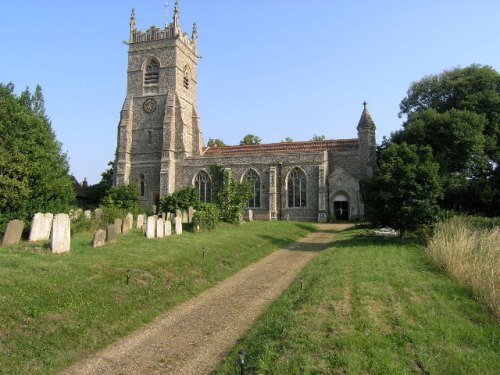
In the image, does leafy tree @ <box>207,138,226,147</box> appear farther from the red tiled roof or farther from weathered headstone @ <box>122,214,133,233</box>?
weathered headstone @ <box>122,214,133,233</box>

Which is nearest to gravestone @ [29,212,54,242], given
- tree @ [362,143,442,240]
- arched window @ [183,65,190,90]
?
tree @ [362,143,442,240]

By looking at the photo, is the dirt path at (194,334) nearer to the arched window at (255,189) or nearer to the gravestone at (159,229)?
the gravestone at (159,229)

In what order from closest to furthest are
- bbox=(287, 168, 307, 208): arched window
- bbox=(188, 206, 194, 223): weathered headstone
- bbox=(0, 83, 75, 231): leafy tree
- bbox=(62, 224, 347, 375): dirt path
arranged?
bbox=(62, 224, 347, 375): dirt path → bbox=(0, 83, 75, 231): leafy tree → bbox=(188, 206, 194, 223): weathered headstone → bbox=(287, 168, 307, 208): arched window

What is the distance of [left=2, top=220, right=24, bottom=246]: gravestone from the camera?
12125 millimetres

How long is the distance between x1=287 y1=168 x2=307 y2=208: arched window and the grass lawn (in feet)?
80.8

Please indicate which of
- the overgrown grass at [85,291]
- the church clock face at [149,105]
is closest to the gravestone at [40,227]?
the overgrown grass at [85,291]

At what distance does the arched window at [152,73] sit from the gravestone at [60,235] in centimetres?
3411

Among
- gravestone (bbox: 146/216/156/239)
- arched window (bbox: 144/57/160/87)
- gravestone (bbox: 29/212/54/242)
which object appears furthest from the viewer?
arched window (bbox: 144/57/160/87)

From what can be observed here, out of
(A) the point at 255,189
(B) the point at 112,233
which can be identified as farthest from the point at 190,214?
(A) the point at 255,189

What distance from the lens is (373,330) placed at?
6.87 metres

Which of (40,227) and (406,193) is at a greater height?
(406,193)

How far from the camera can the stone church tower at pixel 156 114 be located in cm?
4119

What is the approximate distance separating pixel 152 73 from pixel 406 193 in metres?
34.0

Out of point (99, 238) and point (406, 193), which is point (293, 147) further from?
point (99, 238)
